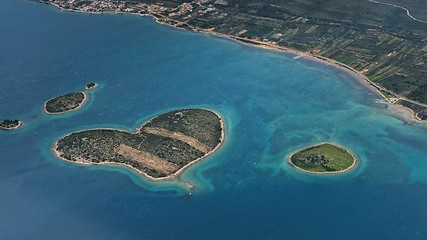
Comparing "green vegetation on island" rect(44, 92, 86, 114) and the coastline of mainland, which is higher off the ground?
the coastline of mainland

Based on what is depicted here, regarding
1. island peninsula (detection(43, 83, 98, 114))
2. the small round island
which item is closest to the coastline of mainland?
the small round island

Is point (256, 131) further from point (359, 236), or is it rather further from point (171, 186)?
point (359, 236)

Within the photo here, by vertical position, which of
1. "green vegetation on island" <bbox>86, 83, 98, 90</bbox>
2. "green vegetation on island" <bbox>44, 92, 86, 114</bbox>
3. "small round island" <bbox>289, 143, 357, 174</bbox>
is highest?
"small round island" <bbox>289, 143, 357, 174</bbox>

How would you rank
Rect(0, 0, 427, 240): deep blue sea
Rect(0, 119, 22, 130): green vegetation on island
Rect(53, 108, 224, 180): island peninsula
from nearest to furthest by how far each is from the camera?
Rect(0, 0, 427, 240): deep blue sea < Rect(53, 108, 224, 180): island peninsula < Rect(0, 119, 22, 130): green vegetation on island

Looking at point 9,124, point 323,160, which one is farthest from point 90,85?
point 323,160

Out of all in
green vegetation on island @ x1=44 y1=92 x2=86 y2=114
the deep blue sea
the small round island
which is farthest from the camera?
green vegetation on island @ x1=44 y1=92 x2=86 y2=114

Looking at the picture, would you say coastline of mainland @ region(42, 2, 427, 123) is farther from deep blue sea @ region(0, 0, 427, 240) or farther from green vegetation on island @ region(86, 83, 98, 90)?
green vegetation on island @ region(86, 83, 98, 90)

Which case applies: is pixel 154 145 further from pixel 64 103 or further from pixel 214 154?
pixel 64 103
